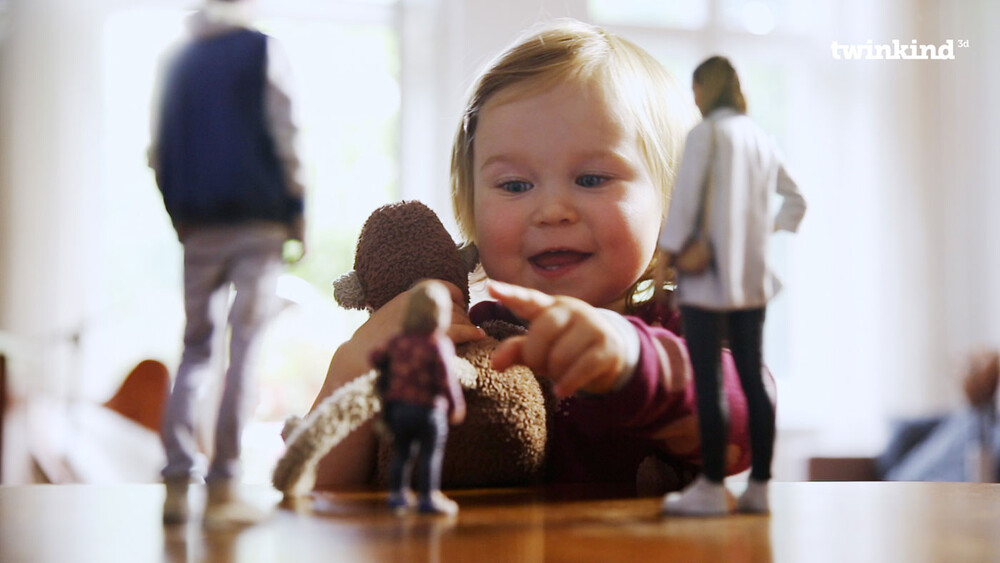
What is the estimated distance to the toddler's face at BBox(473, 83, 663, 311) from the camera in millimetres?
542

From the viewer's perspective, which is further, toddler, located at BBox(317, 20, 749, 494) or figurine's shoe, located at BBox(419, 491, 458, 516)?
toddler, located at BBox(317, 20, 749, 494)

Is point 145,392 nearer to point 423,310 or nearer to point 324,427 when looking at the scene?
point 324,427

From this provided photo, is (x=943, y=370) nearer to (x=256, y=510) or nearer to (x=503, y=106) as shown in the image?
(x=503, y=106)

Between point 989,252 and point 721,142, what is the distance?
3.30 metres

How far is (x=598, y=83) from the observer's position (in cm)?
57

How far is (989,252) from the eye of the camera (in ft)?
10.7

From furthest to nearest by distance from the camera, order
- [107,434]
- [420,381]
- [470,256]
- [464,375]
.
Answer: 1. [107,434]
2. [470,256]
3. [464,375]
4. [420,381]

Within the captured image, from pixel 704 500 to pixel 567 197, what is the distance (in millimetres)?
216

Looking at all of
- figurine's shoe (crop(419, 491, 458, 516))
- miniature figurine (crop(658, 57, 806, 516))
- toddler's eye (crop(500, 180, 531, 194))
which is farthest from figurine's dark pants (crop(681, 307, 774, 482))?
toddler's eye (crop(500, 180, 531, 194))

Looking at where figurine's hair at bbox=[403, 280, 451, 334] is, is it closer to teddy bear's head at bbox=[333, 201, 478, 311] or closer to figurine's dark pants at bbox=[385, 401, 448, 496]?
figurine's dark pants at bbox=[385, 401, 448, 496]

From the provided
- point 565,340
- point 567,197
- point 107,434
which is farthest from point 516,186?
point 107,434

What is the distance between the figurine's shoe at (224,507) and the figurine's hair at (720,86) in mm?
224

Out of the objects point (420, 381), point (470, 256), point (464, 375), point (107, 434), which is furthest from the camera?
point (107, 434)

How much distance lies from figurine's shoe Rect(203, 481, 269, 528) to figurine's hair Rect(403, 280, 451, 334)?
8 centimetres
